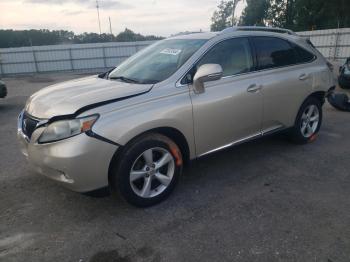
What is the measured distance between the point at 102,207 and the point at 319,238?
2137 millimetres

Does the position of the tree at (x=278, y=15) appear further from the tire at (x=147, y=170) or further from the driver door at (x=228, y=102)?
the tire at (x=147, y=170)

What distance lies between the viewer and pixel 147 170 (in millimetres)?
3156

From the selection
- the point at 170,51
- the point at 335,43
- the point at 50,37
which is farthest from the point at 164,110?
the point at 50,37

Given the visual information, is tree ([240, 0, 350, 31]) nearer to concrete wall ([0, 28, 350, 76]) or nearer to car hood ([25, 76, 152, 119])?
concrete wall ([0, 28, 350, 76])

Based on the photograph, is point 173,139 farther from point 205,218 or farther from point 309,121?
point 309,121

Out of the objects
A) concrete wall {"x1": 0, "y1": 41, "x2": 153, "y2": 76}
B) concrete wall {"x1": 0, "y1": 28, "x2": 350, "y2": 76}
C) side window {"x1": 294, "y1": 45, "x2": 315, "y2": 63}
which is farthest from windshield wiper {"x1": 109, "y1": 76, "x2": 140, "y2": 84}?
concrete wall {"x1": 0, "y1": 41, "x2": 153, "y2": 76}

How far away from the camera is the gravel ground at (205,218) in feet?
8.52

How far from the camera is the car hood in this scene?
290cm

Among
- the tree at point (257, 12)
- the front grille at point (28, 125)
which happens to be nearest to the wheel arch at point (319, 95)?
the front grille at point (28, 125)

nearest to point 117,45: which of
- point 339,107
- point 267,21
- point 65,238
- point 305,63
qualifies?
point 339,107

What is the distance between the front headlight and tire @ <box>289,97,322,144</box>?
3211 mm

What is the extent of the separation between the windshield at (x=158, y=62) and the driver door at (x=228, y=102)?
25 centimetres

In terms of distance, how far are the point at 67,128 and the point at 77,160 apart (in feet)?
1.02

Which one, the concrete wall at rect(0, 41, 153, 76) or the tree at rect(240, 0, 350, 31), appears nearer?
the concrete wall at rect(0, 41, 153, 76)
